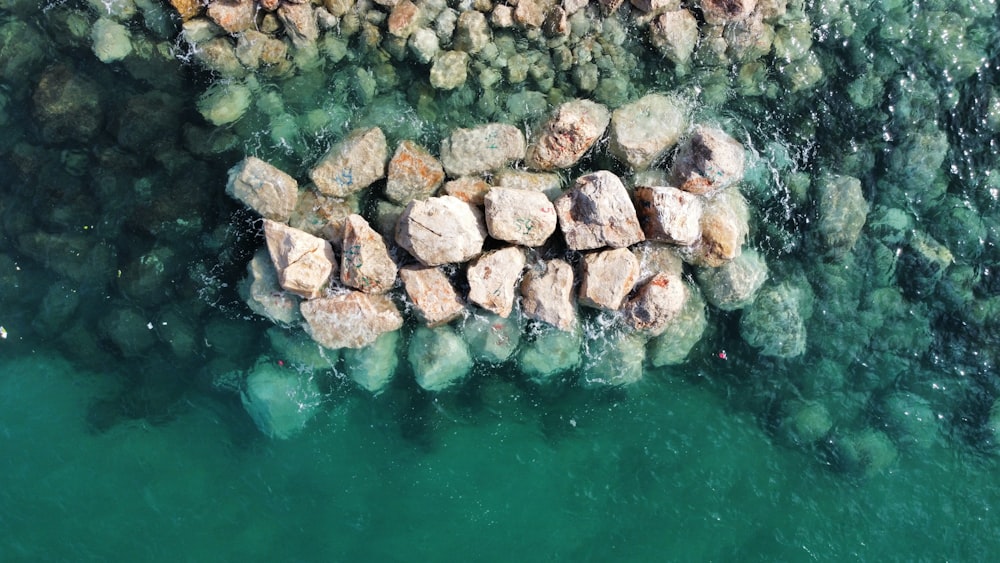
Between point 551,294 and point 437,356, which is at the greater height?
point 551,294

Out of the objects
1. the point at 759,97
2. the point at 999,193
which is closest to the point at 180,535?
the point at 759,97

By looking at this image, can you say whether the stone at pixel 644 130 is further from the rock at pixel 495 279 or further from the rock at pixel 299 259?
the rock at pixel 299 259

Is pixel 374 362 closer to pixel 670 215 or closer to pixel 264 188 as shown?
pixel 264 188

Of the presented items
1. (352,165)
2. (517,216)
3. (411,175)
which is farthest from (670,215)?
(352,165)

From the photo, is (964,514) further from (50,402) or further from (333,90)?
(50,402)

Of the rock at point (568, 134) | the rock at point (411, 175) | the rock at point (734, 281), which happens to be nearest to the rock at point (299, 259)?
the rock at point (411, 175)

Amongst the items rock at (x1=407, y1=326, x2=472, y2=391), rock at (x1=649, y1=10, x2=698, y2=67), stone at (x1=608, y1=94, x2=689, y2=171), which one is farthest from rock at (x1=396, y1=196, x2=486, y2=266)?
rock at (x1=649, y1=10, x2=698, y2=67)

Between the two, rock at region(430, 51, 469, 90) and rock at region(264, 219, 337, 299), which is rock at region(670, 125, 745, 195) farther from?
rock at region(264, 219, 337, 299)

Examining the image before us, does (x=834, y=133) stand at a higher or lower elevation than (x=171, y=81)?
higher
